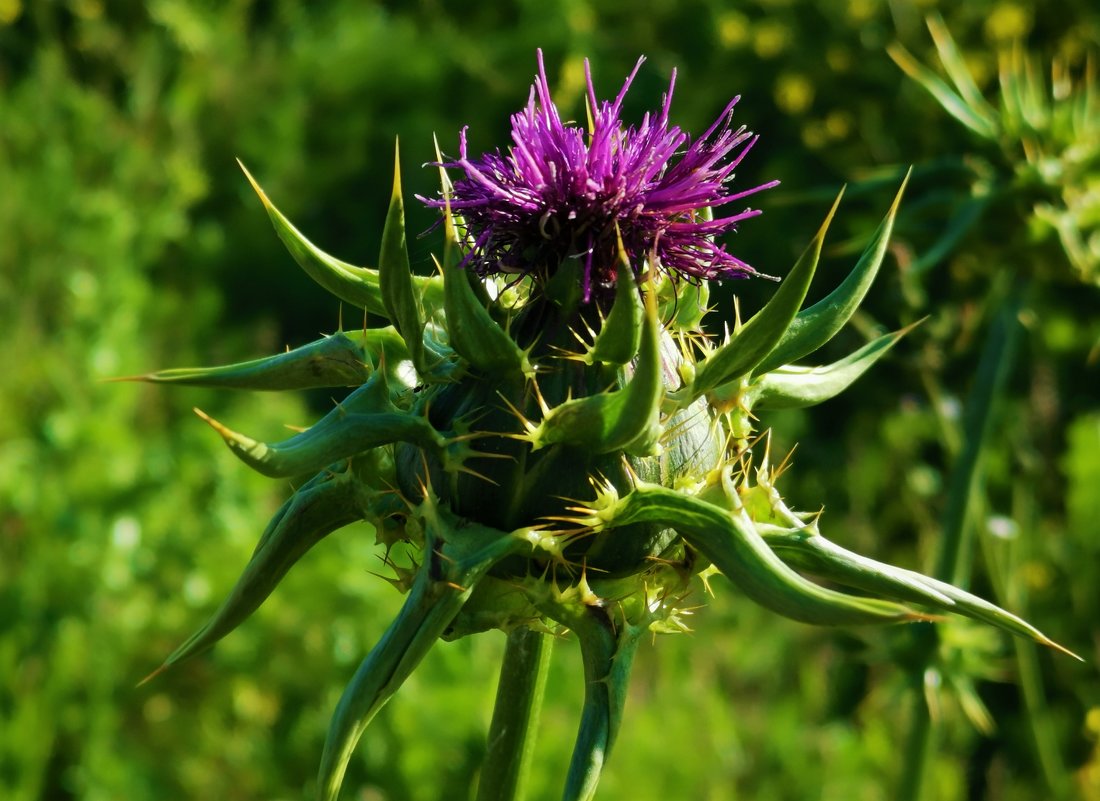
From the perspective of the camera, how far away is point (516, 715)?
1.51m

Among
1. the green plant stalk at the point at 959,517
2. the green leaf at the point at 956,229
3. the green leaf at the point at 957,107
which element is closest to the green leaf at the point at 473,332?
the green leaf at the point at 956,229

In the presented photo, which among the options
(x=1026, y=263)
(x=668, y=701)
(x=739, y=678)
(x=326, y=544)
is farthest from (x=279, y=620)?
(x=1026, y=263)

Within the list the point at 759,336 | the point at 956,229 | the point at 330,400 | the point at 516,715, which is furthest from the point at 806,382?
the point at 330,400

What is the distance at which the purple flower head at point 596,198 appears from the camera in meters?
1.45

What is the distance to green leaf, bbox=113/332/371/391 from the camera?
4.47 ft

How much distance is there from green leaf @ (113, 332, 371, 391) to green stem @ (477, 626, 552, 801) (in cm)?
35

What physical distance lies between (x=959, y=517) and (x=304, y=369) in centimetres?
147

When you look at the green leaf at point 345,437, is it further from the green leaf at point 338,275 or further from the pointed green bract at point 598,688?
the pointed green bract at point 598,688

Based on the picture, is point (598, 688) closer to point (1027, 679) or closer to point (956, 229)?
point (956, 229)

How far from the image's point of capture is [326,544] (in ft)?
13.4

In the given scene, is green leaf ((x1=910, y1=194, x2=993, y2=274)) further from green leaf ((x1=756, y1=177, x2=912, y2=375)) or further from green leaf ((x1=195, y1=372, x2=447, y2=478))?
green leaf ((x1=195, y1=372, x2=447, y2=478))

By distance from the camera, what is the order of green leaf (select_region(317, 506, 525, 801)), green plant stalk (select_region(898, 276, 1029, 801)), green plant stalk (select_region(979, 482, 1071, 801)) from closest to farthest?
green leaf (select_region(317, 506, 525, 801))
green plant stalk (select_region(898, 276, 1029, 801))
green plant stalk (select_region(979, 482, 1071, 801))

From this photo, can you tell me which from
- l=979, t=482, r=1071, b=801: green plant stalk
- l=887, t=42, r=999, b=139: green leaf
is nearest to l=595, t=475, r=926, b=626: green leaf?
l=887, t=42, r=999, b=139: green leaf

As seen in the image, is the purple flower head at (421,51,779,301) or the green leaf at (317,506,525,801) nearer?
the green leaf at (317,506,525,801)
